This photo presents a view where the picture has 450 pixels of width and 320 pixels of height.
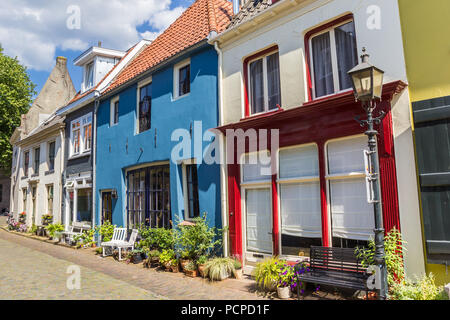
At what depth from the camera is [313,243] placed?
266 inches

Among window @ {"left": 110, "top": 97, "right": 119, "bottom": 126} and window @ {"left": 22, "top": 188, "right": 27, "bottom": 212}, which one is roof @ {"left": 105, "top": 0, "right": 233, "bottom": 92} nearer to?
window @ {"left": 110, "top": 97, "right": 119, "bottom": 126}

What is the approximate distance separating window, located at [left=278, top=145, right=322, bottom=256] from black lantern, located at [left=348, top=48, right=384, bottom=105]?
2288 millimetres

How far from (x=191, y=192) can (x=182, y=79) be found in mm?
3675

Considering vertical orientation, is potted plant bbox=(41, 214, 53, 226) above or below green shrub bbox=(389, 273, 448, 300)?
above

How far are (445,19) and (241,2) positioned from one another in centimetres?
589

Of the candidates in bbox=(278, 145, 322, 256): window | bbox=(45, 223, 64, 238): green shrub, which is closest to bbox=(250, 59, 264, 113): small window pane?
bbox=(278, 145, 322, 256): window

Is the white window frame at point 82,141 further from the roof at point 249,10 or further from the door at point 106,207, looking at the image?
the roof at point 249,10

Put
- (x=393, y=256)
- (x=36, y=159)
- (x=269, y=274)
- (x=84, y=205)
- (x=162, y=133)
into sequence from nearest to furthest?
(x=393, y=256) < (x=269, y=274) < (x=162, y=133) < (x=84, y=205) < (x=36, y=159)

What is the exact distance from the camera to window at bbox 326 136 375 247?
6.05 meters

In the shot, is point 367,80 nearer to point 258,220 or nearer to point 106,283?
point 258,220

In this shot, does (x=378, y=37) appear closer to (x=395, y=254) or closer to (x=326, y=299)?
(x=395, y=254)

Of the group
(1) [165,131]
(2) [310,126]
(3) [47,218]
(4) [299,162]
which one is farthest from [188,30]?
(3) [47,218]

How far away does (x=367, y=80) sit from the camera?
15.3 feet

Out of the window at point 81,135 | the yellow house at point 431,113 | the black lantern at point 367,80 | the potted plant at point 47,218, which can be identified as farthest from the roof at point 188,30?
the potted plant at point 47,218
